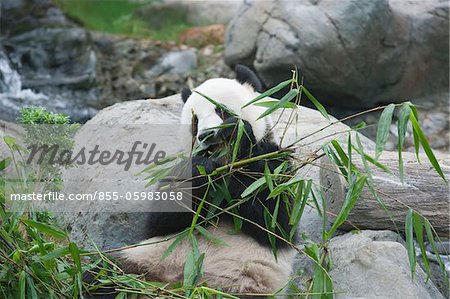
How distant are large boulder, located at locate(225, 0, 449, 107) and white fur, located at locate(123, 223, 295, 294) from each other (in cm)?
364

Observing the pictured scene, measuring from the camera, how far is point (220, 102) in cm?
298

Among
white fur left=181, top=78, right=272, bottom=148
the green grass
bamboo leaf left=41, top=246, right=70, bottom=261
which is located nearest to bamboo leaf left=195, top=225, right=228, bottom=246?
white fur left=181, top=78, right=272, bottom=148

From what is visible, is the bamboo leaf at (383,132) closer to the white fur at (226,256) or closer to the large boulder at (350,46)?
the white fur at (226,256)

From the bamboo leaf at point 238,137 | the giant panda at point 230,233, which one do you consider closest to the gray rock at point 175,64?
the giant panda at point 230,233

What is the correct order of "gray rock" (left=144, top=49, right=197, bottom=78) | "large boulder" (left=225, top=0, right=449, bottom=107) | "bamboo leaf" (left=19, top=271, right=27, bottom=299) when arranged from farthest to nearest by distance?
"gray rock" (left=144, top=49, right=197, bottom=78) < "large boulder" (left=225, top=0, right=449, bottom=107) < "bamboo leaf" (left=19, top=271, right=27, bottom=299)

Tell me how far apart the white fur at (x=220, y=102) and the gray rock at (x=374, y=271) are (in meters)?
0.68

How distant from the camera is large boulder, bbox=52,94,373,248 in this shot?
362 cm

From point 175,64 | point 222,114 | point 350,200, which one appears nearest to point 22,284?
point 222,114

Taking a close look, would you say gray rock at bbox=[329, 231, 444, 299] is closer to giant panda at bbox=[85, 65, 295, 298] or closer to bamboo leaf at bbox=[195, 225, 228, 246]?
giant panda at bbox=[85, 65, 295, 298]

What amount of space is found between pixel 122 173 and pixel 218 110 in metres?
1.09

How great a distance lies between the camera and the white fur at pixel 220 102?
9.68 feet

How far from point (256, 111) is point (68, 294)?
1.12m

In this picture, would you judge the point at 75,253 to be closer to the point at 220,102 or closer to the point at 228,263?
the point at 228,263

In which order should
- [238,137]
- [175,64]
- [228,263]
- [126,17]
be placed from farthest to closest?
1. [126,17]
2. [175,64]
3. [228,263]
4. [238,137]
